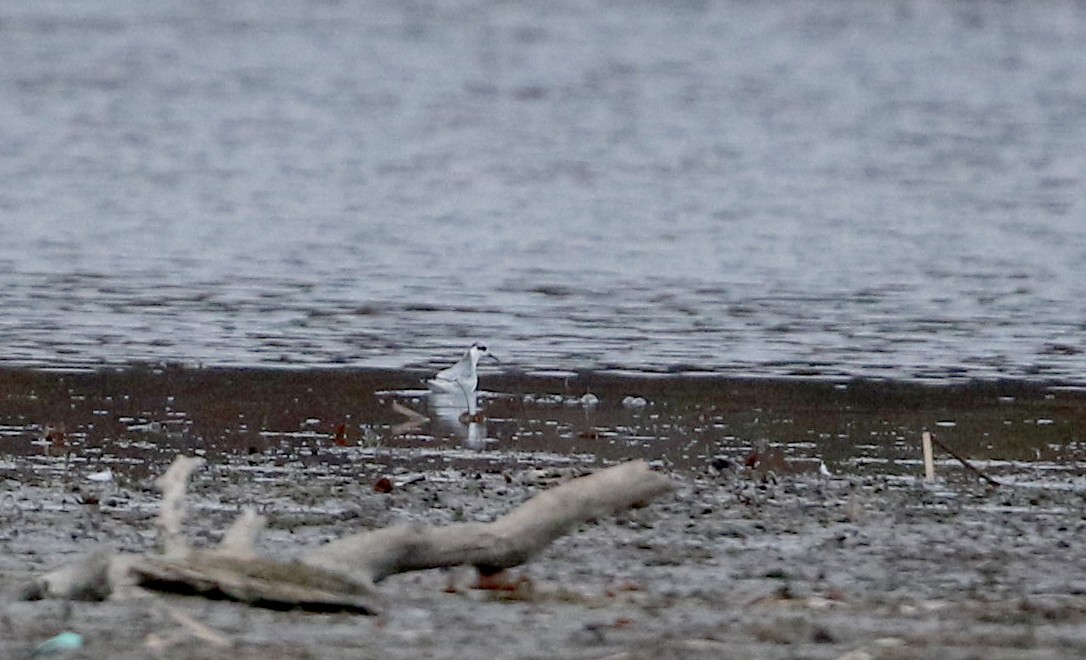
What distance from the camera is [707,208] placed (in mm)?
21000

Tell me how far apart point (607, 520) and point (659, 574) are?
32.5 inches

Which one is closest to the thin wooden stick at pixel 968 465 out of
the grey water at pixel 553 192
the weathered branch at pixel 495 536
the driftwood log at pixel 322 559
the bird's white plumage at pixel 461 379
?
the weathered branch at pixel 495 536

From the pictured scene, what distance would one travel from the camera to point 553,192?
73.2 feet

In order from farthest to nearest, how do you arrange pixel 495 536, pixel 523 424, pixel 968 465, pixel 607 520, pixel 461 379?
pixel 461 379, pixel 523 424, pixel 968 465, pixel 607 520, pixel 495 536

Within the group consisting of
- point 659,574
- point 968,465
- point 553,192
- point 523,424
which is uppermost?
point 553,192

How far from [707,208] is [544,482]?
12047 mm

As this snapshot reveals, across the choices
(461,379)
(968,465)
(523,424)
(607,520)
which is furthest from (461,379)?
(607,520)

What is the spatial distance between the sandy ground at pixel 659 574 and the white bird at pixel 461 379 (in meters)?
→ 2.08

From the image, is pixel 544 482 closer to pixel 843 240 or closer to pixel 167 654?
pixel 167 654

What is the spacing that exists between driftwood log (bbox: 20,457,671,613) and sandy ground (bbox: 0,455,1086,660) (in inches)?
2.1

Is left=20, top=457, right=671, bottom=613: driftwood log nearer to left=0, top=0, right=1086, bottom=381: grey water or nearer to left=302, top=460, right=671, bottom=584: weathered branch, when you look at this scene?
left=302, top=460, right=671, bottom=584: weathered branch

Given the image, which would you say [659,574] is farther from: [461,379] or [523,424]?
[461,379]

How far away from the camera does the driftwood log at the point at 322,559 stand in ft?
21.3

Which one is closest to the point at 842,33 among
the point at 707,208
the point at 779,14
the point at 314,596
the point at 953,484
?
the point at 779,14
